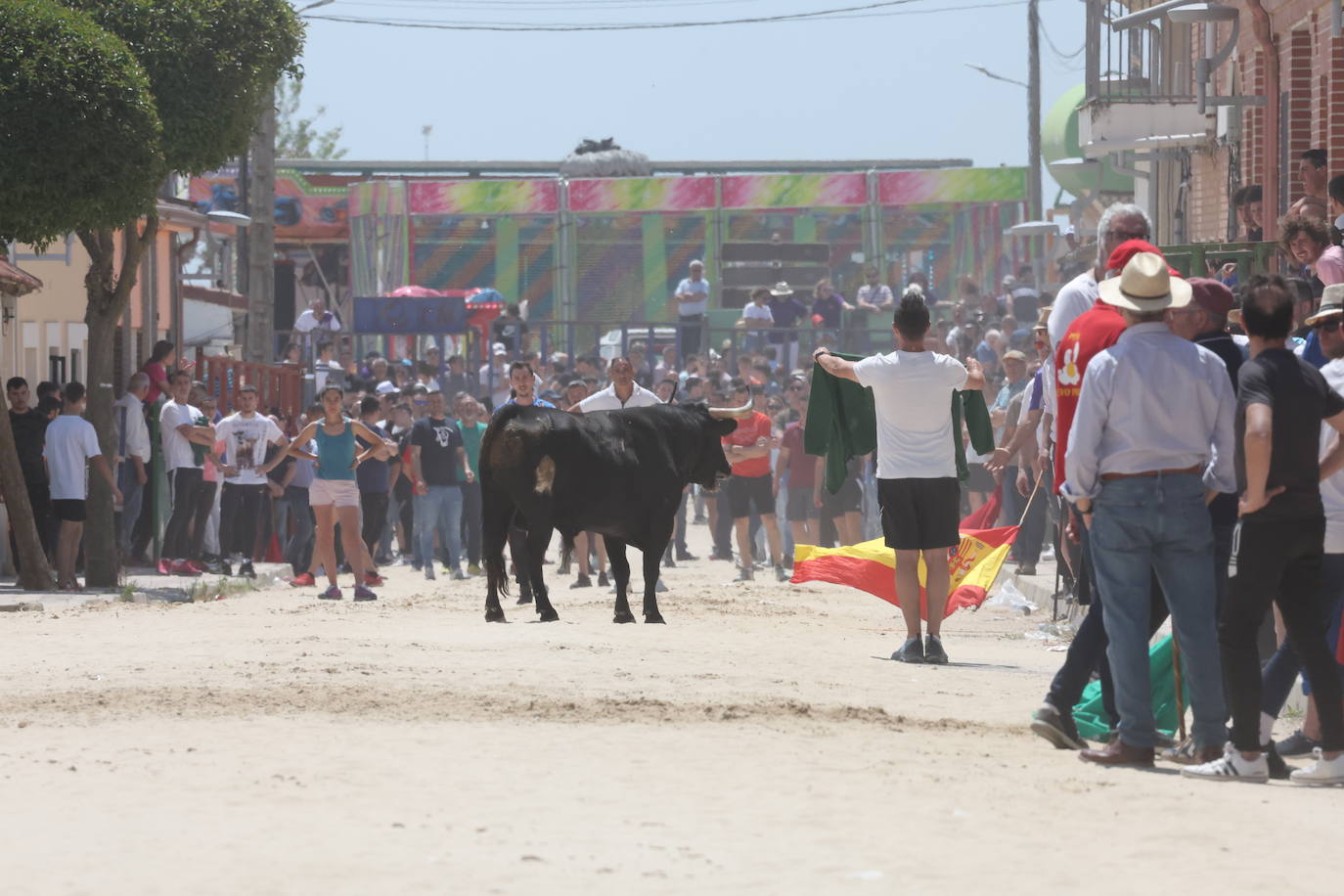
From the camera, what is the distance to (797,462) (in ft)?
78.0

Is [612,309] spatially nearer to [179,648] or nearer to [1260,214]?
[1260,214]

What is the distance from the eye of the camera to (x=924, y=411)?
12266mm

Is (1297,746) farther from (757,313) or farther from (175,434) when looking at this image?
(757,313)

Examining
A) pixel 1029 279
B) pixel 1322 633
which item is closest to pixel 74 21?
pixel 1322 633

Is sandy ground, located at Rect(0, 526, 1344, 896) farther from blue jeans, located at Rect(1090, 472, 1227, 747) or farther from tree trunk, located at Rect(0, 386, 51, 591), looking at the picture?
tree trunk, located at Rect(0, 386, 51, 591)

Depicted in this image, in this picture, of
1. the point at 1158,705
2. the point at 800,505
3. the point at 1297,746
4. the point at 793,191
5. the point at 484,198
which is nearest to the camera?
the point at 1297,746

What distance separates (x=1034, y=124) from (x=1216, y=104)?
2162 centimetres

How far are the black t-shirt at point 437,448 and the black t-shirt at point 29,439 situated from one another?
12.7 feet

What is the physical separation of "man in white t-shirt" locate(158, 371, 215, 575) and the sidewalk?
0.84 feet

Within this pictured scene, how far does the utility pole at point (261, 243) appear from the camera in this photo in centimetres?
2761

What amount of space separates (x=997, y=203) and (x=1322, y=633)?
115 feet

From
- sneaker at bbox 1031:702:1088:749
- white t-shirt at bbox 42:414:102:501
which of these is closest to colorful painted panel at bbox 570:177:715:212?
white t-shirt at bbox 42:414:102:501

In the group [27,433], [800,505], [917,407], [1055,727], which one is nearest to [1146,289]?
[1055,727]

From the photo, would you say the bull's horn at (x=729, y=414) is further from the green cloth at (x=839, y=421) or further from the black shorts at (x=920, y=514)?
the black shorts at (x=920, y=514)
